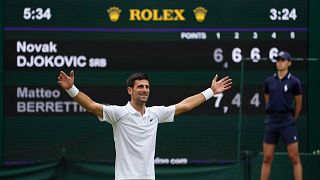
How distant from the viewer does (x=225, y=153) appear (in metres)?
10.6

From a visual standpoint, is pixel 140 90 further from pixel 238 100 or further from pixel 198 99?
pixel 238 100

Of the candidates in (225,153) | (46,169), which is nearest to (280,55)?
(225,153)

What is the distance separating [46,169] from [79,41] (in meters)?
1.65

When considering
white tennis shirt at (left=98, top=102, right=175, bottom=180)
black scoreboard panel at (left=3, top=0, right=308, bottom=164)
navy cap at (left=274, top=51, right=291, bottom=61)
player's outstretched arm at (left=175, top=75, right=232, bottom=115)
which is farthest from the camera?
black scoreboard panel at (left=3, top=0, right=308, bottom=164)

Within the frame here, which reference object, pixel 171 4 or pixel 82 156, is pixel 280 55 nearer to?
pixel 171 4

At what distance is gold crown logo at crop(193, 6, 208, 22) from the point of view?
10.5 meters

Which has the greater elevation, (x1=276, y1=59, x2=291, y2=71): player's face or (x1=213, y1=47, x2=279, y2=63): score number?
(x1=213, y1=47, x2=279, y2=63): score number

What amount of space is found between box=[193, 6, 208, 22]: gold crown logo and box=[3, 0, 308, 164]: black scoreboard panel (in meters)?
0.01

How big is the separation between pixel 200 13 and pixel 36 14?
2074 millimetres

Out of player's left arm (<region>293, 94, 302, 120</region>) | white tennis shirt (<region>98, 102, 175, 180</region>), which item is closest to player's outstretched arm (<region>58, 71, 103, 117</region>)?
white tennis shirt (<region>98, 102, 175, 180</region>)

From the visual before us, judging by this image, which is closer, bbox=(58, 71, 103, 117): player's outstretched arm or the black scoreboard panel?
bbox=(58, 71, 103, 117): player's outstretched arm

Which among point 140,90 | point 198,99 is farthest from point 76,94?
point 198,99

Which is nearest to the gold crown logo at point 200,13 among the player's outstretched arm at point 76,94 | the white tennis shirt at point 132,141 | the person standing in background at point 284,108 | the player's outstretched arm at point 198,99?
the person standing in background at point 284,108

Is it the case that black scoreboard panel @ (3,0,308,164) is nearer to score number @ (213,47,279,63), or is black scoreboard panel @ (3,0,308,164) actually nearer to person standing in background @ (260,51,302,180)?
score number @ (213,47,279,63)
